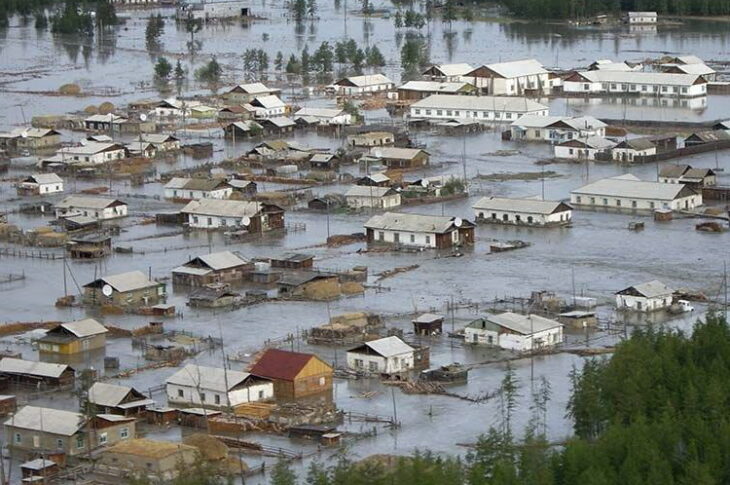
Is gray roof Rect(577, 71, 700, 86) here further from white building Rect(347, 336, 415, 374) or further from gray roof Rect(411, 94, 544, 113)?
white building Rect(347, 336, 415, 374)

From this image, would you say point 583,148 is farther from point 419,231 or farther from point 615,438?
point 615,438

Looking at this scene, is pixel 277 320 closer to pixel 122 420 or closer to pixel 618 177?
pixel 122 420

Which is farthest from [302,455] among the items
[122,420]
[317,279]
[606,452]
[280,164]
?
[280,164]

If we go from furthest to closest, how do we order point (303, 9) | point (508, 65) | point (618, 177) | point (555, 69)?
point (303, 9) < point (555, 69) < point (508, 65) < point (618, 177)

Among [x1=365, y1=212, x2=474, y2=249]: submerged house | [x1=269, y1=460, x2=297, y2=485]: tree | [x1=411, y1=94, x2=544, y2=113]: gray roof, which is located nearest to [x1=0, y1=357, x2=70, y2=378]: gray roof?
[x1=269, y1=460, x2=297, y2=485]: tree

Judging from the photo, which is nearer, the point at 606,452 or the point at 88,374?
the point at 606,452

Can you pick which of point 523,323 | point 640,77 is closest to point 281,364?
point 523,323
